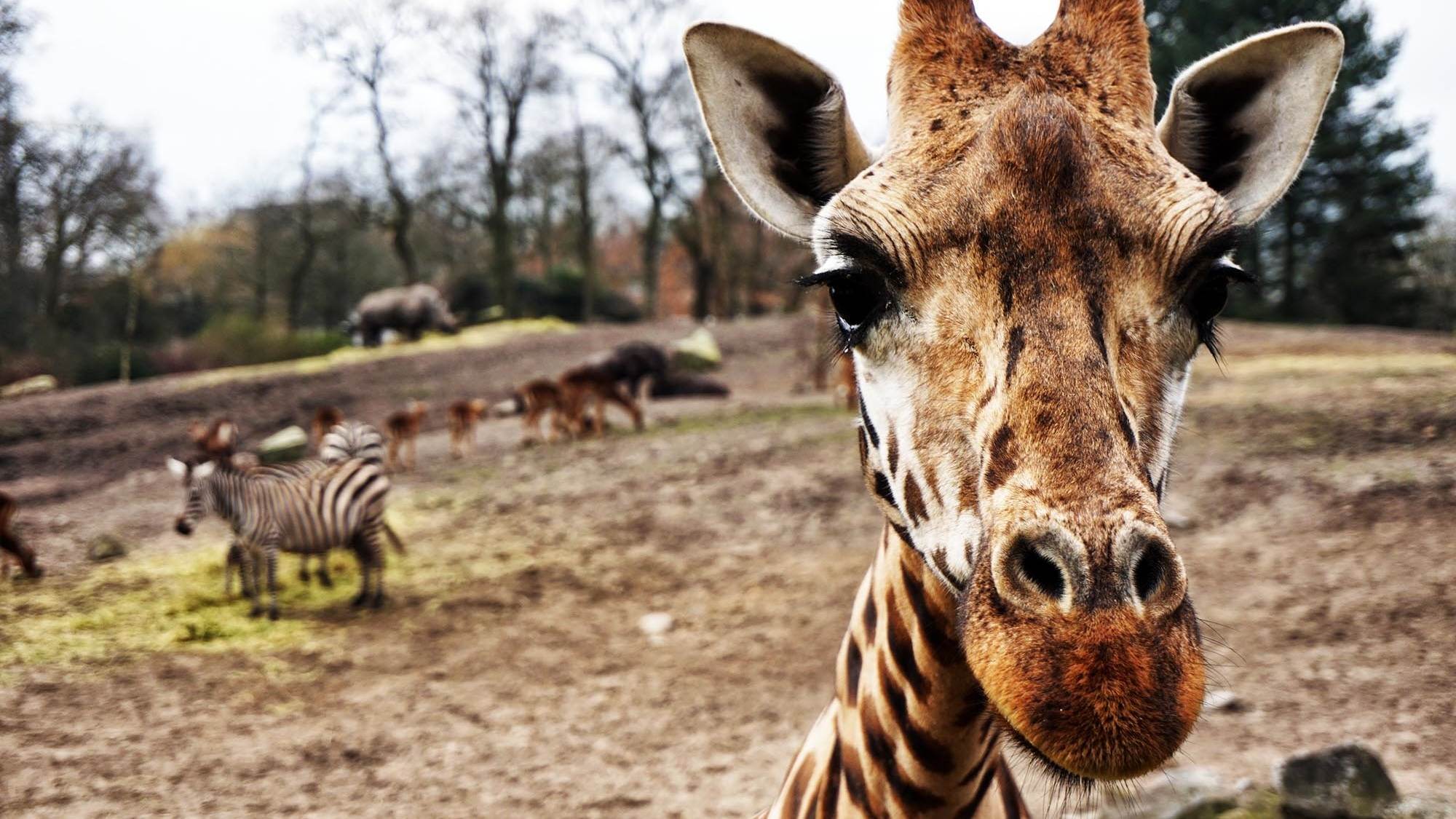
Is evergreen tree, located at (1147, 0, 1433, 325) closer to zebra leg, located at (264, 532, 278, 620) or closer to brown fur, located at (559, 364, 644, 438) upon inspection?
brown fur, located at (559, 364, 644, 438)

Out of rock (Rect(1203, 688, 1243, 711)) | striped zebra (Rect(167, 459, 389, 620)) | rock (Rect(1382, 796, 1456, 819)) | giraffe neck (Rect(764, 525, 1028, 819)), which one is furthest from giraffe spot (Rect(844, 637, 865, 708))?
striped zebra (Rect(167, 459, 389, 620))

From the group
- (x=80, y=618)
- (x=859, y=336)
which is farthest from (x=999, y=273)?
(x=80, y=618)

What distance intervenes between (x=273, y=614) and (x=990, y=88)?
869 centimetres

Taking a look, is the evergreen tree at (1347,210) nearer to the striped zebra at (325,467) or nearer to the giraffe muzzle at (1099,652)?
the striped zebra at (325,467)

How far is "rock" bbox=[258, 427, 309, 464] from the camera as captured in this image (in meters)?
15.6

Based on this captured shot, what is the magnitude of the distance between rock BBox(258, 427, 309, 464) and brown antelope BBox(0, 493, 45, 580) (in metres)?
5.44

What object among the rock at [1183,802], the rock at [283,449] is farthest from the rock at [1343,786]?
the rock at [283,449]

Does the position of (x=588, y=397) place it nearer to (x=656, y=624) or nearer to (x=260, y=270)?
(x=656, y=624)

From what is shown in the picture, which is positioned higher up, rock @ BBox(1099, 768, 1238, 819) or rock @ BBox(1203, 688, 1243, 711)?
rock @ BBox(1099, 768, 1238, 819)

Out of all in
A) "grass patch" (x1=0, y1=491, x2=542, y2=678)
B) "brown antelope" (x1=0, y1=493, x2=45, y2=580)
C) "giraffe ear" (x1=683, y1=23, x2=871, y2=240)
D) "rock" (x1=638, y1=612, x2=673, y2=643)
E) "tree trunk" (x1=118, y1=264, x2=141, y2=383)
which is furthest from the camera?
"tree trunk" (x1=118, y1=264, x2=141, y2=383)

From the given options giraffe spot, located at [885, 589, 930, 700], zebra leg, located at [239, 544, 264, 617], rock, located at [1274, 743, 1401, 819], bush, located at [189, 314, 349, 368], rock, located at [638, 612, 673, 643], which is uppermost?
bush, located at [189, 314, 349, 368]

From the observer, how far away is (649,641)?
27.1 ft

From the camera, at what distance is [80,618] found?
8.65 metres

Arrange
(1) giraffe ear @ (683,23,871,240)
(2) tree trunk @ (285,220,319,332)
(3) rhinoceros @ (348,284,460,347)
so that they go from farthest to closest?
(2) tree trunk @ (285,220,319,332) → (3) rhinoceros @ (348,284,460,347) → (1) giraffe ear @ (683,23,871,240)
